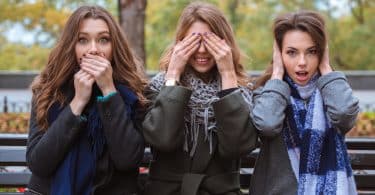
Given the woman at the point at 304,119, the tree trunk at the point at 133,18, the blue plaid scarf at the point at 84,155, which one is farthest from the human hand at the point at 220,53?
the tree trunk at the point at 133,18

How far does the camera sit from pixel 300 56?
296 centimetres

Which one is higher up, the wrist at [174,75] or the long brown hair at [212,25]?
the long brown hair at [212,25]

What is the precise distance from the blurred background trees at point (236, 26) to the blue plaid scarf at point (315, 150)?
14.3 meters

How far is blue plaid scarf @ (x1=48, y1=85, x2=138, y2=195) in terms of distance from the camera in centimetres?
283

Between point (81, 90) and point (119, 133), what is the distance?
29 centimetres

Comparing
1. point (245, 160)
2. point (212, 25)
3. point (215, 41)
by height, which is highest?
point (212, 25)

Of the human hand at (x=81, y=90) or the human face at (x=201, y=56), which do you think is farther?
the human face at (x=201, y=56)

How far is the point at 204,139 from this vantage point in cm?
298

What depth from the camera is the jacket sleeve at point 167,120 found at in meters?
2.83

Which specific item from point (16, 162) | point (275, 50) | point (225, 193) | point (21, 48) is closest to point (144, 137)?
point (225, 193)

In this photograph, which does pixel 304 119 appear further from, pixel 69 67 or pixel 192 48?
pixel 69 67

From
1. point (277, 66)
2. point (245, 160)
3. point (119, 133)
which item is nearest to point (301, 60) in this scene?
point (277, 66)

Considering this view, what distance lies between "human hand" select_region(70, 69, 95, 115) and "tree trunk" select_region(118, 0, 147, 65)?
504cm

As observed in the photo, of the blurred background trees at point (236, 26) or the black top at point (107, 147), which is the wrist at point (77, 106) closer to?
the black top at point (107, 147)
